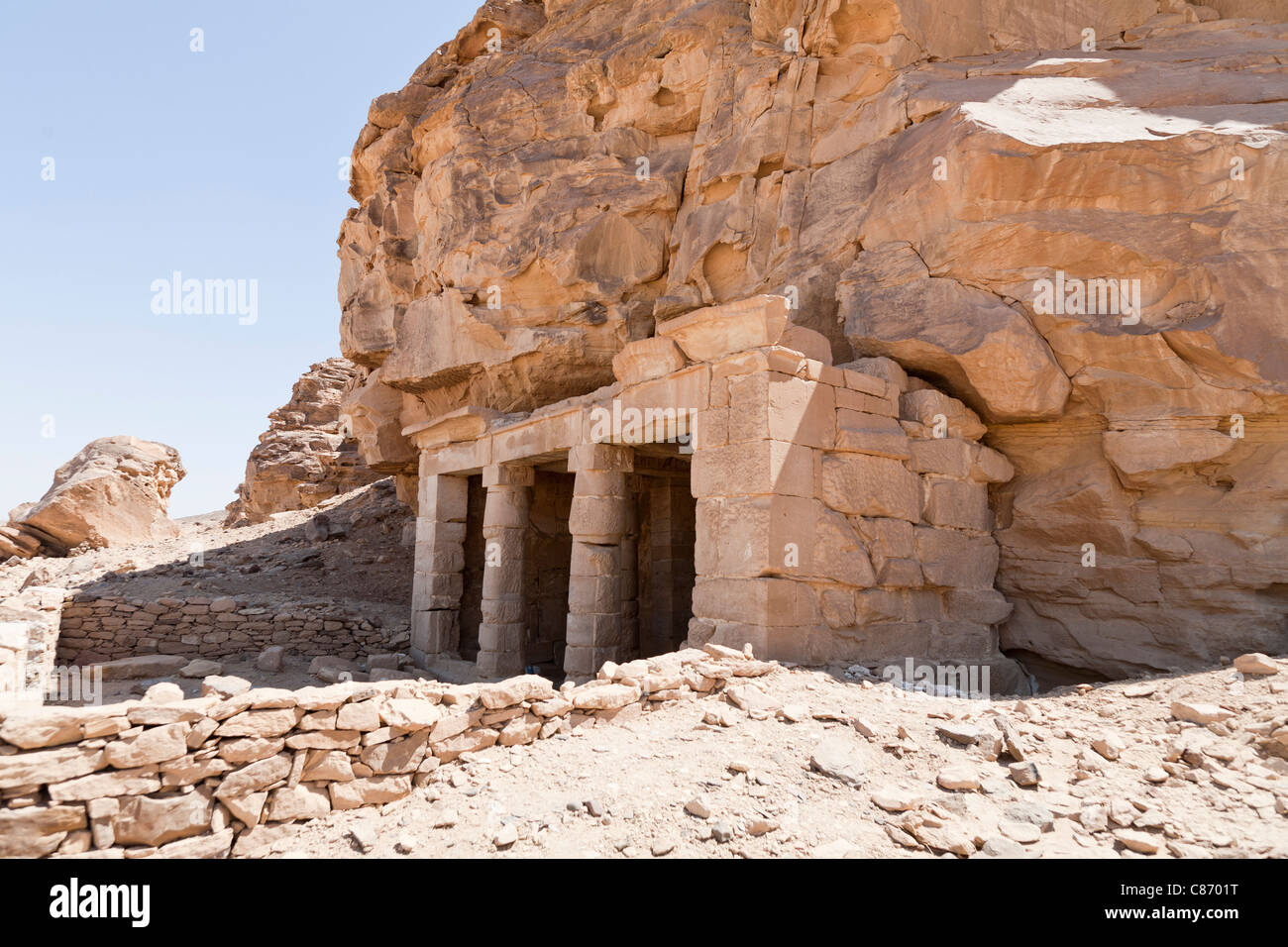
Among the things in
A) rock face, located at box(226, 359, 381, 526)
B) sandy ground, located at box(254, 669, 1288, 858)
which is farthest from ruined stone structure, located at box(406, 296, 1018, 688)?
rock face, located at box(226, 359, 381, 526)

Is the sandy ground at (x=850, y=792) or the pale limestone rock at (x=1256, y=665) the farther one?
the pale limestone rock at (x=1256, y=665)

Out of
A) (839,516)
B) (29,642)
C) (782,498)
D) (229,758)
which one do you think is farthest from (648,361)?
(29,642)

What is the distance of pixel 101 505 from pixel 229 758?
60.3ft

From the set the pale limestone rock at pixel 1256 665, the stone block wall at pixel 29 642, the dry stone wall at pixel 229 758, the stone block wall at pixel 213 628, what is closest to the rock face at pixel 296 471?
the stone block wall at pixel 213 628

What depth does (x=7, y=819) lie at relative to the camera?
3.14 m

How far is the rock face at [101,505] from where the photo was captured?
1752cm

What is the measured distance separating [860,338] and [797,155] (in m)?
3.47

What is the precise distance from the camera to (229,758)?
12.1ft

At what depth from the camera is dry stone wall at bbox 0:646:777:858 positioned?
3258 millimetres

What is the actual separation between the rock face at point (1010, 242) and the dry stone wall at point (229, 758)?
4.18 m

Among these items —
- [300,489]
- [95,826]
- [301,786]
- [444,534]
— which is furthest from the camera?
[300,489]

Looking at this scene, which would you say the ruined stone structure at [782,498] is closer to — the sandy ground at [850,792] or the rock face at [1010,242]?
the rock face at [1010,242]
